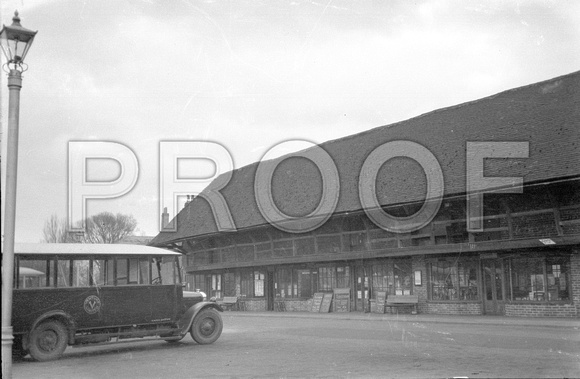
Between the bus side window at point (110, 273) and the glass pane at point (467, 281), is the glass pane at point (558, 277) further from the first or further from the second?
the bus side window at point (110, 273)

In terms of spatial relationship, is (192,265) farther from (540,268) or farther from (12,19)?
(12,19)

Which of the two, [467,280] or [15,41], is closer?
[15,41]

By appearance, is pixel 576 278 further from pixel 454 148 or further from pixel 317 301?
pixel 317 301

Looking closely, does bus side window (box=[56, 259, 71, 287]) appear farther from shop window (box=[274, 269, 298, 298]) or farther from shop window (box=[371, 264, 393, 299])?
shop window (box=[274, 269, 298, 298])

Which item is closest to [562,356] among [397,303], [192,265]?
[397,303]

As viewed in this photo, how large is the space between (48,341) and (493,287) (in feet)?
50.6

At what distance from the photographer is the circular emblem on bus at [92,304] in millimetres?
13008

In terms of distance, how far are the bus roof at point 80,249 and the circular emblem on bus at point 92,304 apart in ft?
3.12

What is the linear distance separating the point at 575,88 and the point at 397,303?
33.9 feet

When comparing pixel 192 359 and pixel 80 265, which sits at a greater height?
pixel 80 265

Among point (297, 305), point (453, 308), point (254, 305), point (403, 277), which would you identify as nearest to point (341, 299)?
point (297, 305)

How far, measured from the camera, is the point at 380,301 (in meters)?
A: 25.7

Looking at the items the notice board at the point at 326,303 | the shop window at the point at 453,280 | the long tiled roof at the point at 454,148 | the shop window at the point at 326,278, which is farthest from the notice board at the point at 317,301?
the shop window at the point at 453,280

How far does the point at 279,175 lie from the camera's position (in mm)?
34562
